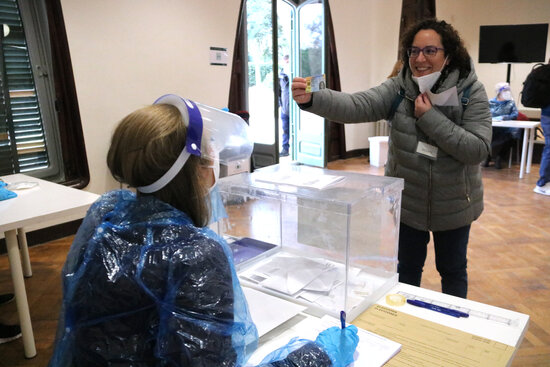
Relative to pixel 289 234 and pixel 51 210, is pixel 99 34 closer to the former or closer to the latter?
pixel 51 210

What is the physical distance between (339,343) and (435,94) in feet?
3.27

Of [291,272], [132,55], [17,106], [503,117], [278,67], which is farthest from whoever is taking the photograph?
[503,117]

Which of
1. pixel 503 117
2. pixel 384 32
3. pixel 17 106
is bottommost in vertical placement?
pixel 503 117

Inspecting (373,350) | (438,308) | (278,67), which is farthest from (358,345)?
(278,67)

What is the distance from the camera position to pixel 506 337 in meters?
0.95

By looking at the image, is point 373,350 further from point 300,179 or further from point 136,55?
point 136,55

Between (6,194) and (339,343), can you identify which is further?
(6,194)

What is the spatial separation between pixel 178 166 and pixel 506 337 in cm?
82

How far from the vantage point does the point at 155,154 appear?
2.33 feet

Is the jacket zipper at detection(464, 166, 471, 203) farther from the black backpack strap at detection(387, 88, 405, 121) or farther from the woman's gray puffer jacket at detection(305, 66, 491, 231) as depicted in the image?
the black backpack strap at detection(387, 88, 405, 121)

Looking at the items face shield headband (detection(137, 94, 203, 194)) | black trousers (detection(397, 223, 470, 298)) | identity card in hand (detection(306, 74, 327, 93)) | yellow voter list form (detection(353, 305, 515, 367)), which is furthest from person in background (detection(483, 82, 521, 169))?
face shield headband (detection(137, 94, 203, 194))

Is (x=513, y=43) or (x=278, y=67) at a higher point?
(x=513, y=43)

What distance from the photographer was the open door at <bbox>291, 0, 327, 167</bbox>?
5797 mm

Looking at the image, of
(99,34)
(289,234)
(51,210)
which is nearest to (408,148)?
(289,234)
